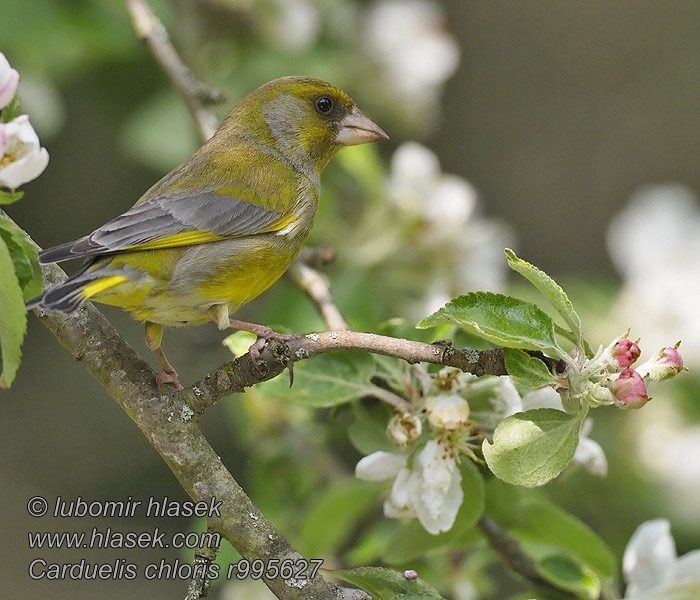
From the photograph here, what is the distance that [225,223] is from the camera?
2.77 m

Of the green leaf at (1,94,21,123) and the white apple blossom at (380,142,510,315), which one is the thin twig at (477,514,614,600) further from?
the green leaf at (1,94,21,123)

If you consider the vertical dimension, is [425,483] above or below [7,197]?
below

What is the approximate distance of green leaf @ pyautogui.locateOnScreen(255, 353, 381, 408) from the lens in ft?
7.71

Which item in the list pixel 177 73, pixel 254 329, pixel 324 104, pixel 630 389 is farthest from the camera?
pixel 324 104

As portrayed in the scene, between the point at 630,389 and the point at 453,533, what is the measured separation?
709mm

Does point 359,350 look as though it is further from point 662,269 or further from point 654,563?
point 662,269

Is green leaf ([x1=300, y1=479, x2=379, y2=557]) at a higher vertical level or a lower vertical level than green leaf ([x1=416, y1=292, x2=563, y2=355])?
lower

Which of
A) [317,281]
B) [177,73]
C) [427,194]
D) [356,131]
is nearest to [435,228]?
[427,194]

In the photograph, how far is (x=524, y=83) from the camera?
6.68m

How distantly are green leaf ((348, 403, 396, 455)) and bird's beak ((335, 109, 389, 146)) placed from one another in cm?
116

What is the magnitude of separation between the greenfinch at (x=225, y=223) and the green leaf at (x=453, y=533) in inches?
23.2

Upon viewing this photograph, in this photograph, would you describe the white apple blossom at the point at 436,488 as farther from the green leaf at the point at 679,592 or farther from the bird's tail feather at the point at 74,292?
the bird's tail feather at the point at 74,292

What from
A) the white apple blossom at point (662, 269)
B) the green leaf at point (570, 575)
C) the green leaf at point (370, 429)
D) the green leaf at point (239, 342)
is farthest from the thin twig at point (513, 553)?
the white apple blossom at point (662, 269)

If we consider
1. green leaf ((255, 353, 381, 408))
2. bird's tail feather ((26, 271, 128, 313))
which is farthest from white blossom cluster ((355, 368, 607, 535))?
bird's tail feather ((26, 271, 128, 313))
